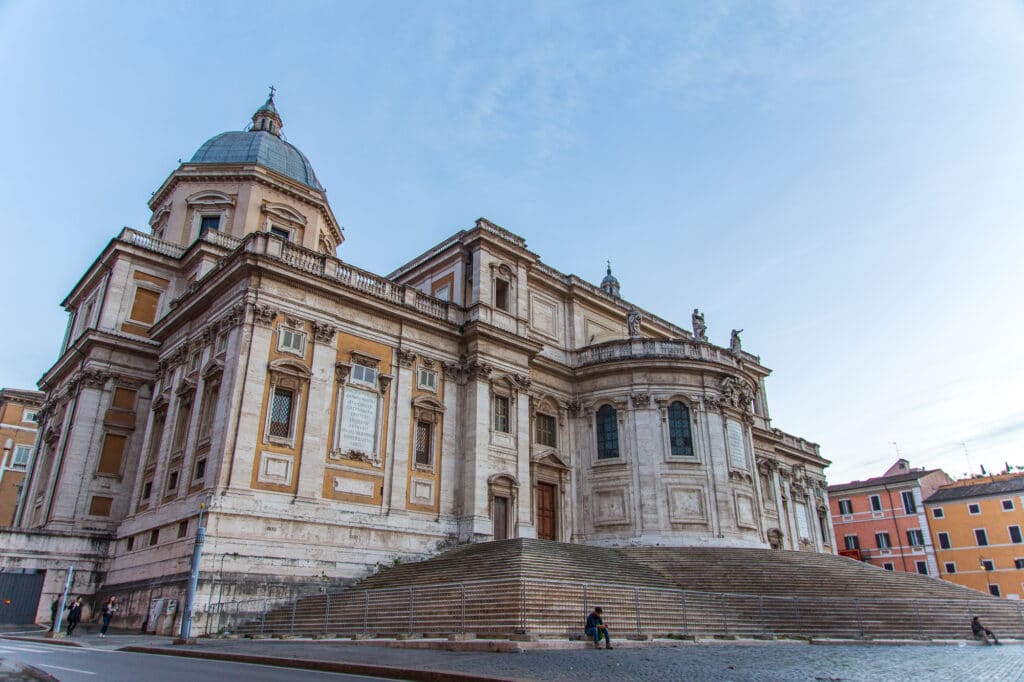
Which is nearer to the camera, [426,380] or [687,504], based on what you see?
[426,380]

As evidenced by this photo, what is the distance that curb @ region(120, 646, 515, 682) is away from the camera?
8.70 metres

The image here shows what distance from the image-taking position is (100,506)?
2595 cm

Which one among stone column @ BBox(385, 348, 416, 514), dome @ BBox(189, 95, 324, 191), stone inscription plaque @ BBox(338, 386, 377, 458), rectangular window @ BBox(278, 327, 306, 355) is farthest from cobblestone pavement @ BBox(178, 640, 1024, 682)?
dome @ BBox(189, 95, 324, 191)

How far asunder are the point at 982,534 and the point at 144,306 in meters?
54.1

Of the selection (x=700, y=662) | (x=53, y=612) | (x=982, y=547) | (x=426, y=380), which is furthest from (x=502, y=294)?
(x=982, y=547)

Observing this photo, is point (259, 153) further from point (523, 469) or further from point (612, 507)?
point (612, 507)

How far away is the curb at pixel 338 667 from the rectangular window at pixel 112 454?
15507 millimetres

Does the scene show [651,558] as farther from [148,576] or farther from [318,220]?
[318,220]

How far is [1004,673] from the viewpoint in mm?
10555

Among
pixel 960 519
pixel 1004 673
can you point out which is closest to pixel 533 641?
pixel 1004 673

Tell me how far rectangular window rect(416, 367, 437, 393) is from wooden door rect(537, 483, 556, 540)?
261 inches

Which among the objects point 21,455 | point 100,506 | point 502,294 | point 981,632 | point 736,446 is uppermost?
point 502,294

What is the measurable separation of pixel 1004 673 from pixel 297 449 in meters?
18.1

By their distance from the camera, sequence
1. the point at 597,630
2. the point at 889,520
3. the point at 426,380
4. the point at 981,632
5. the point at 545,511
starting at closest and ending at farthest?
the point at 597,630, the point at 981,632, the point at 426,380, the point at 545,511, the point at 889,520
